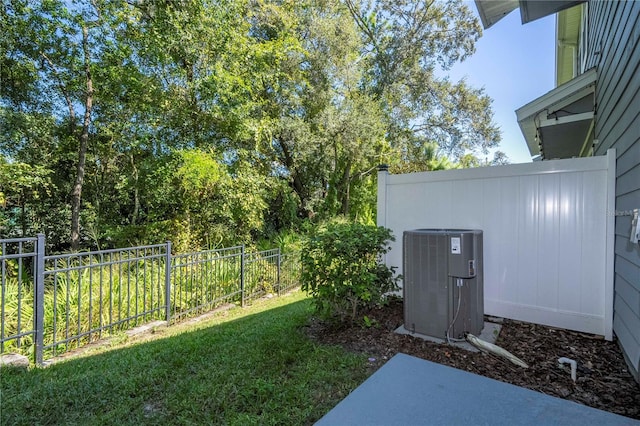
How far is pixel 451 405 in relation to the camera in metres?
1.61

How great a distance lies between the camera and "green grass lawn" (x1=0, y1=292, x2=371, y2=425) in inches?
76.5

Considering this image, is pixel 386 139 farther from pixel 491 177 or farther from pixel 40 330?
pixel 40 330

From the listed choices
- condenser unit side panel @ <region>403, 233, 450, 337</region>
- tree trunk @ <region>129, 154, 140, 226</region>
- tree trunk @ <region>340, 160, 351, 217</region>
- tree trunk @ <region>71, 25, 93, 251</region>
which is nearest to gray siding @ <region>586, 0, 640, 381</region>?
condenser unit side panel @ <region>403, 233, 450, 337</region>

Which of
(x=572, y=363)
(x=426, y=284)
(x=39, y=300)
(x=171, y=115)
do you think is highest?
(x=171, y=115)

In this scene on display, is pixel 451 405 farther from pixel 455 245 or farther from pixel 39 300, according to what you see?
pixel 39 300

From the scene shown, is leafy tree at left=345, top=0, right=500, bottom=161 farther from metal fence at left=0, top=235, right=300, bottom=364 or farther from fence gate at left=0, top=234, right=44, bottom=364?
fence gate at left=0, top=234, right=44, bottom=364

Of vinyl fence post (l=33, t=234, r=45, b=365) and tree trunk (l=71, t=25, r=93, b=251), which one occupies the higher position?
tree trunk (l=71, t=25, r=93, b=251)

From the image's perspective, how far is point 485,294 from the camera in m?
3.67

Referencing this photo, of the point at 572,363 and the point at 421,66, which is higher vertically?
the point at 421,66

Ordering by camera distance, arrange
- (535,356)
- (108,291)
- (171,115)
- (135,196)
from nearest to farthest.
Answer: (535,356) < (108,291) < (171,115) < (135,196)

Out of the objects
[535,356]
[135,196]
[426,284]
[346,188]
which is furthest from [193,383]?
[346,188]

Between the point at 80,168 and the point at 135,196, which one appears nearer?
the point at 80,168

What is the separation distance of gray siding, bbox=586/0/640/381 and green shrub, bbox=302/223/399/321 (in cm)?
202

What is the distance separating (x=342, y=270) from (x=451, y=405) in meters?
1.77
